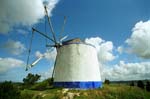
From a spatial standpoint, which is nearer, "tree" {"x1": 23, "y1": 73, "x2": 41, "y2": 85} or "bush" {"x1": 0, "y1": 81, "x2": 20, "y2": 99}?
"bush" {"x1": 0, "y1": 81, "x2": 20, "y2": 99}

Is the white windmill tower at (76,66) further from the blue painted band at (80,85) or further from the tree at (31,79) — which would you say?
the tree at (31,79)

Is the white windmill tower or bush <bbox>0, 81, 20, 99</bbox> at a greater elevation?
the white windmill tower

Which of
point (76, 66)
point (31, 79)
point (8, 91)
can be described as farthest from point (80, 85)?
point (31, 79)

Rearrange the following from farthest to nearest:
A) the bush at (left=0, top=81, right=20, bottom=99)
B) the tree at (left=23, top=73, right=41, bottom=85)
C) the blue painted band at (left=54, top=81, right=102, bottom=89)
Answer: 1. the tree at (left=23, top=73, right=41, bottom=85)
2. the blue painted band at (left=54, top=81, right=102, bottom=89)
3. the bush at (left=0, top=81, right=20, bottom=99)

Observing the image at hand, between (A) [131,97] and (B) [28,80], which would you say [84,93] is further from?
(B) [28,80]

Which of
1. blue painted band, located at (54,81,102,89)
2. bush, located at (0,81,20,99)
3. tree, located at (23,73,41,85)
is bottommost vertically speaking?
bush, located at (0,81,20,99)

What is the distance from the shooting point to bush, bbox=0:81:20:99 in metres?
14.4

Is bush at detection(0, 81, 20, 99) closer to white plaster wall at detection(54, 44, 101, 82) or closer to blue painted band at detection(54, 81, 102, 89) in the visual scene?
blue painted band at detection(54, 81, 102, 89)

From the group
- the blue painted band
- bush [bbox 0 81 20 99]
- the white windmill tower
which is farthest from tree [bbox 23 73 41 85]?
bush [bbox 0 81 20 99]

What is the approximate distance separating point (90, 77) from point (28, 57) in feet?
32.9

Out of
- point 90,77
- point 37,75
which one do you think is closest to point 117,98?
point 90,77

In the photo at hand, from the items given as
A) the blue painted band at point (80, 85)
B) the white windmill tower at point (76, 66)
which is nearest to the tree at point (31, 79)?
the white windmill tower at point (76, 66)

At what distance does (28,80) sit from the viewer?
4506cm

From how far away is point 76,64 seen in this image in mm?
29312
